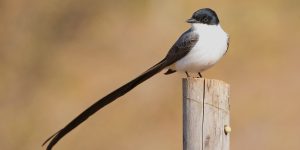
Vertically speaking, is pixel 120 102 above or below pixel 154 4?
below

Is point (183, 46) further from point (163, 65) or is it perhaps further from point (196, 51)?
point (163, 65)

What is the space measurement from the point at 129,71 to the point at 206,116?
6.54 metres

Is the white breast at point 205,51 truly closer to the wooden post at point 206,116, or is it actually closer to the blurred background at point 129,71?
the wooden post at point 206,116

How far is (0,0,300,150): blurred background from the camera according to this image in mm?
9961

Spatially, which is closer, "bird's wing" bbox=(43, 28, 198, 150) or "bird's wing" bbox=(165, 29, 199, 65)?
"bird's wing" bbox=(43, 28, 198, 150)

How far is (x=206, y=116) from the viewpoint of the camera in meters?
4.39

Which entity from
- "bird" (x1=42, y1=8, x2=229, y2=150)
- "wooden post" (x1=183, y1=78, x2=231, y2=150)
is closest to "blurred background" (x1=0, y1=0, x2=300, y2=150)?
"bird" (x1=42, y1=8, x2=229, y2=150)

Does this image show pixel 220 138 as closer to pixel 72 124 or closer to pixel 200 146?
pixel 200 146

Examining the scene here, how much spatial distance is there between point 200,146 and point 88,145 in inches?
224

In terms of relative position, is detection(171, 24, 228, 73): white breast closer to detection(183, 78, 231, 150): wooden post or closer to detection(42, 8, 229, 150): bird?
detection(42, 8, 229, 150): bird

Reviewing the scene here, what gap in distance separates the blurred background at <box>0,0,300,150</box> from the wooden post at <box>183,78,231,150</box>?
4984 mm

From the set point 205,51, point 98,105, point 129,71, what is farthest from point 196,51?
point 129,71

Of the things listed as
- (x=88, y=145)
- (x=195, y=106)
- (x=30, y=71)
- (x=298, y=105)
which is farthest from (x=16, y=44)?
(x=195, y=106)

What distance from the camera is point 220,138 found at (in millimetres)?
4398
